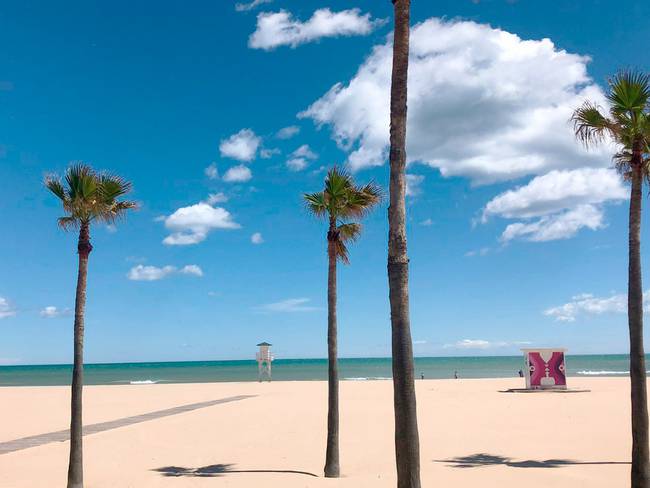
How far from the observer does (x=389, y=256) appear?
7938mm

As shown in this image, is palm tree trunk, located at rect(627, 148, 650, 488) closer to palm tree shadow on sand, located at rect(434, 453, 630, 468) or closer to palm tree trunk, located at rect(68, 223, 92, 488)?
palm tree shadow on sand, located at rect(434, 453, 630, 468)

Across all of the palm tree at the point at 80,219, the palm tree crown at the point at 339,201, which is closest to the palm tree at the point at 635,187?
the palm tree crown at the point at 339,201

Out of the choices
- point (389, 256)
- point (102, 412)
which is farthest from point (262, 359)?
point (389, 256)

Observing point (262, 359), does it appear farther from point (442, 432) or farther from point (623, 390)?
point (442, 432)

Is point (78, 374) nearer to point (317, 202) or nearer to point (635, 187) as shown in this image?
point (317, 202)

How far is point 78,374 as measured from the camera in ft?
43.3

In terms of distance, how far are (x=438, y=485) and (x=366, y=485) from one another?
155 cm

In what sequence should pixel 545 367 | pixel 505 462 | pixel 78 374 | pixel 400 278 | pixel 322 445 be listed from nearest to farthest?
pixel 400 278 → pixel 78 374 → pixel 505 462 → pixel 322 445 → pixel 545 367

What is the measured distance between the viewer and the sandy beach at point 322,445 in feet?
48.2

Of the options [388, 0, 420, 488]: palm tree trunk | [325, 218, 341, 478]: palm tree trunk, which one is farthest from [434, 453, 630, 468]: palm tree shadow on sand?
[388, 0, 420, 488]: palm tree trunk

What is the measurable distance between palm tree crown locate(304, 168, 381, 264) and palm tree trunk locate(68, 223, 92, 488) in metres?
5.46

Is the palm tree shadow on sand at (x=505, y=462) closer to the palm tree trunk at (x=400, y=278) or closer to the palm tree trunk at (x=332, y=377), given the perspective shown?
the palm tree trunk at (x=332, y=377)

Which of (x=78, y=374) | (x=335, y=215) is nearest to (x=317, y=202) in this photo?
(x=335, y=215)

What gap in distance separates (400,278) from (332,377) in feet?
26.3
